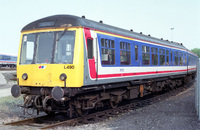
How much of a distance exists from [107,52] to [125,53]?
1.53 m

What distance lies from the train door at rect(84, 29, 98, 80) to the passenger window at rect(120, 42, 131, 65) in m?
1.96

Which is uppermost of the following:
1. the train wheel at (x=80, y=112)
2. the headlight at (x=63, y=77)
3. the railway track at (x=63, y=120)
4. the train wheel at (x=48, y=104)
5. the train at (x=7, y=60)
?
the train at (x=7, y=60)

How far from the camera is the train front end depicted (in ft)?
24.8

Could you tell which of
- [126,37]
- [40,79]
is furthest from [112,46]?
[40,79]

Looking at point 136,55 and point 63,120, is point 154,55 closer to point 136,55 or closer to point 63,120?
point 136,55

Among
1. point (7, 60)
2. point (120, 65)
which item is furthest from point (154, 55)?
point (7, 60)

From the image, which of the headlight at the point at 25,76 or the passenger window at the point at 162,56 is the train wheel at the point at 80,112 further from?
the passenger window at the point at 162,56

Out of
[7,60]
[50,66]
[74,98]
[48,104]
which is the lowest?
[48,104]

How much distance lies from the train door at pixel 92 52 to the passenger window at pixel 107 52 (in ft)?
1.54

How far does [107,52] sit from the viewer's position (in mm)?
9078

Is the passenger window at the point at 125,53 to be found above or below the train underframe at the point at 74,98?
above

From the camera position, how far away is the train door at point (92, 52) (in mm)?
8031

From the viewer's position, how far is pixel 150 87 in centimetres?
1370

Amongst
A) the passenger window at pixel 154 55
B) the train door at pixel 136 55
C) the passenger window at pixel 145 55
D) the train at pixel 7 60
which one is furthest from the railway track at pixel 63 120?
the train at pixel 7 60
